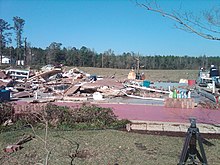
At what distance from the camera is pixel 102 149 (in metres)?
5.18

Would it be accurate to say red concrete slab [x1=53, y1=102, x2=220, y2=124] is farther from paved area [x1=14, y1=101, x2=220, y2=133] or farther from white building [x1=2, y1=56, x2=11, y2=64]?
white building [x1=2, y1=56, x2=11, y2=64]

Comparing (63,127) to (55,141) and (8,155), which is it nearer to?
(55,141)

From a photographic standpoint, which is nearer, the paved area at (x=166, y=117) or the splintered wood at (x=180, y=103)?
the paved area at (x=166, y=117)

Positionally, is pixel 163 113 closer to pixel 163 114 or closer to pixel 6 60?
pixel 163 114

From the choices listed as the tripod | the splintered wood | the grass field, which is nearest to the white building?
the splintered wood

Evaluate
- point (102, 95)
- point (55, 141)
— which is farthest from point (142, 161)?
point (102, 95)

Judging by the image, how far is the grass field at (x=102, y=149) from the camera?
4551 millimetres

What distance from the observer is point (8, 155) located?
4801 mm

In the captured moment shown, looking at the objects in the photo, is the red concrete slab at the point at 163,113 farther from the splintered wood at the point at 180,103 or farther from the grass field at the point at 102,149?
the grass field at the point at 102,149

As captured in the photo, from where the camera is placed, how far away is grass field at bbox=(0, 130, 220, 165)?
179 inches

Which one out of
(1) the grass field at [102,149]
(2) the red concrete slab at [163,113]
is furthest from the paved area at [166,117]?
(1) the grass field at [102,149]

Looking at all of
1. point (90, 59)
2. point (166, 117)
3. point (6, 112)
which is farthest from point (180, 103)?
point (90, 59)

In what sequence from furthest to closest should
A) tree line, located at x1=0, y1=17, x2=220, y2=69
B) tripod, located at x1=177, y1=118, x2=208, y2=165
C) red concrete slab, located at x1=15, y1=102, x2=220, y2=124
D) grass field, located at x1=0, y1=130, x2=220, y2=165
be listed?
tree line, located at x1=0, y1=17, x2=220, y2=69 < red concrete slab, located at x1=15, y1=102, x2=220, y2=124 < grass field, located at x1=0, y1=130, x2=220, y2=165 < tripod, located at x1=177, y1=118, x2=208, y2=165

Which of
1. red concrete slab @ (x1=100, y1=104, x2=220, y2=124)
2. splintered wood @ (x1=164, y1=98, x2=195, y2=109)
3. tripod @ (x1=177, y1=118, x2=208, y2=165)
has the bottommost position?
red concrete slab @ (x1=100, y1=104, x2=220, y2=124)
